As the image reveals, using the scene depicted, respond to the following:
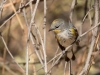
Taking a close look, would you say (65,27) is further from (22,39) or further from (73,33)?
(22,39)

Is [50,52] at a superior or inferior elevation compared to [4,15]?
inferior

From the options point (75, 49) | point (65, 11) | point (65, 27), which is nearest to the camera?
point (65, 27)

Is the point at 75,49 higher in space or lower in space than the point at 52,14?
lower

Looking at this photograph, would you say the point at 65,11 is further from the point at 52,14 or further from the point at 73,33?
the point at 73,33

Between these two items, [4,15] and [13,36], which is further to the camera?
[13,36]

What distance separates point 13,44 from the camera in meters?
4.30

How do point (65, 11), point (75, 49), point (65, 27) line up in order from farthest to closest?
point (65, 11)
point (75, 49)
point (65, 27)

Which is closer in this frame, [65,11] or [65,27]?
[65,27]

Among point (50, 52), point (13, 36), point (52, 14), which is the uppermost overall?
point (52, 14)

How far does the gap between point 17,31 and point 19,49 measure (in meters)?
0.31

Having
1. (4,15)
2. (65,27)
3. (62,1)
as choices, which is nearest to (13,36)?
(4,15)

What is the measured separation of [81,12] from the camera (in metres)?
4.03

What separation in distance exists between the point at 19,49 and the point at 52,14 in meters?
0.83

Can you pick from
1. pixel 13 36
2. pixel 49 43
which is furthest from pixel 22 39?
pixel 49 43
